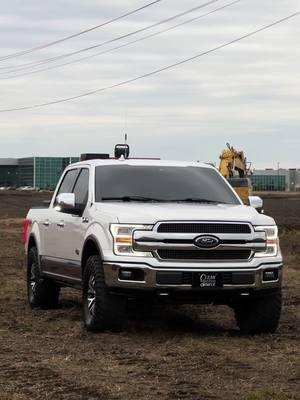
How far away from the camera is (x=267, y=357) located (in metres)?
7.66

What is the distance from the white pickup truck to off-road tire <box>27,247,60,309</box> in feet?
3.89

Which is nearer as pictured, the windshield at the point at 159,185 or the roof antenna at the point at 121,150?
the windshield at the point at 159,185

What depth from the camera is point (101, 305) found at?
872 cm

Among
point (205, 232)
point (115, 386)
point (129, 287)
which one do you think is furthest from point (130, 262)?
point (115, 386)

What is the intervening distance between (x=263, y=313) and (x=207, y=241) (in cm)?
116

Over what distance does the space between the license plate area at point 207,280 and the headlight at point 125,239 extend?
1.78 ft

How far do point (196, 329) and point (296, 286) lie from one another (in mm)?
4793

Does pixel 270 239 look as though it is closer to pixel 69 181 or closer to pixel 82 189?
pixel 82 189

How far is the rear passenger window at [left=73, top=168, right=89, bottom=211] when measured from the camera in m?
9.90

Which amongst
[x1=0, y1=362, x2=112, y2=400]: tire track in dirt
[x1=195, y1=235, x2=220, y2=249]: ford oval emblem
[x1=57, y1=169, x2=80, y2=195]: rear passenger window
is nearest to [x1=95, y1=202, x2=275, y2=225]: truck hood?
[x1=195, y1=235, x2=220, y2=249]: ford oval emblem

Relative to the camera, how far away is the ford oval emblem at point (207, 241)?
28.0 feet

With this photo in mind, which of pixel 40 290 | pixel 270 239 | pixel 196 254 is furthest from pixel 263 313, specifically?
pixel 40 290

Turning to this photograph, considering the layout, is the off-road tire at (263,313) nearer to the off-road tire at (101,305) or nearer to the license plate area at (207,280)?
the license plate area at (207,280)

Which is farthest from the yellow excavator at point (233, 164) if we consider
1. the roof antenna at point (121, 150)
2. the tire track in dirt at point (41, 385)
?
the tire track in dirt at point (41, 385)
